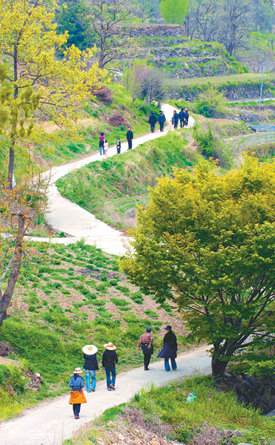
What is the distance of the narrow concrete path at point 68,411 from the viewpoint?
1143cm

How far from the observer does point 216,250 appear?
15.9 meters

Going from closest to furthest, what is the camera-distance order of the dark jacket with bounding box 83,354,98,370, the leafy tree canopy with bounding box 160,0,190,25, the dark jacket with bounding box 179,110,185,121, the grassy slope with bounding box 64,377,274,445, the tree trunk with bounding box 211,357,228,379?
the grassy slope with bounding box 64,377,274,445
the dark jacket with bounding box 83,354,98,370
the tree trunk with bounding box 211,357,228,379
the dark jacket with bounding box 179,110,185,121
the leafy tree canopy with bounding box 160,0,190,25

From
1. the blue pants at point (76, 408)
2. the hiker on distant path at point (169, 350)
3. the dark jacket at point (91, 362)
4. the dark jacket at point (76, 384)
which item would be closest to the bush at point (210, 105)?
the hiker on distant path at point (169, 350)

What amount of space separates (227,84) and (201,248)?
69.3 m

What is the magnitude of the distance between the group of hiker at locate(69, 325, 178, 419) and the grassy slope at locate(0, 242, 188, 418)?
0.79m

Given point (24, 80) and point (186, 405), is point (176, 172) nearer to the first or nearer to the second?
point (186, 405)

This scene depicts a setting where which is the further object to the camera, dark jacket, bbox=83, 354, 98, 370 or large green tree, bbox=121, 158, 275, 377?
large green tree, bbox=121, 158, 275, 377

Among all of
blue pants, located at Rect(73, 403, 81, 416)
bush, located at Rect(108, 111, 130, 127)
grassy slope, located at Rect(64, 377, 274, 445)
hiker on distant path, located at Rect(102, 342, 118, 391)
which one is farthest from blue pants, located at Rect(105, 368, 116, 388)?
bush, located at Rect(108, 111, 130, 127)

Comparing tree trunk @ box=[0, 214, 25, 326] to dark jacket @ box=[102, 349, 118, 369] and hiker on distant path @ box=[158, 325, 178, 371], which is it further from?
hiker on distant path @ box=[158, 325, 178, 371]

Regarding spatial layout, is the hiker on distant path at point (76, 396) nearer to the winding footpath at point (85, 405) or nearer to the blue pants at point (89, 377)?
the winding footpath at point (85, 405)

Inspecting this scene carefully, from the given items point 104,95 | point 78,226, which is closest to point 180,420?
point 78,226

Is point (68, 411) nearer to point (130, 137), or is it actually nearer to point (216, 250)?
point (216, 250)

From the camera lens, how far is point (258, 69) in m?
98.7

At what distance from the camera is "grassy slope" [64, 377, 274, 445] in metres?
12.0
